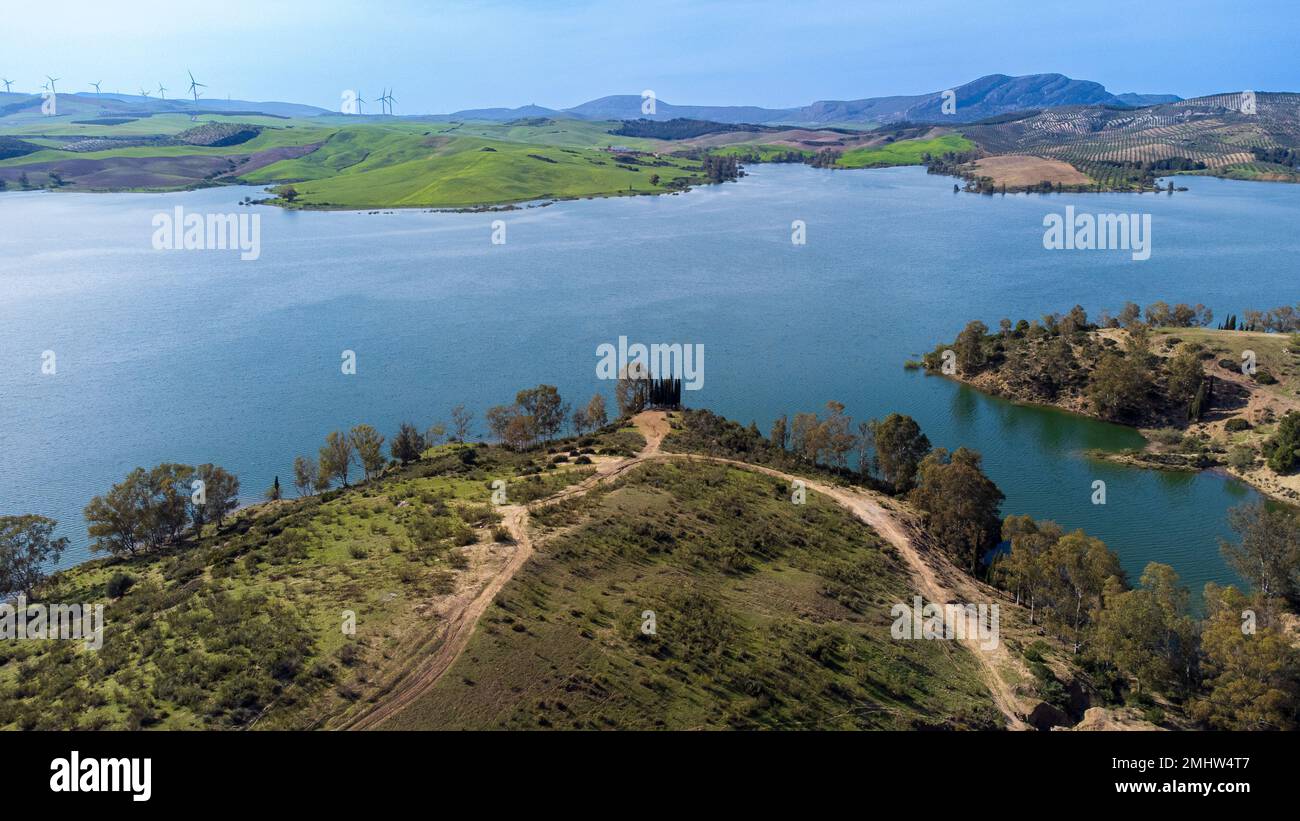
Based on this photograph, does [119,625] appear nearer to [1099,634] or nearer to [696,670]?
[696,670]

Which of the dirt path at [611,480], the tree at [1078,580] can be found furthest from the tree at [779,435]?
the tree at [1078,580]

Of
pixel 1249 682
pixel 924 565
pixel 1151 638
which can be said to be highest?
pixel 1151 638

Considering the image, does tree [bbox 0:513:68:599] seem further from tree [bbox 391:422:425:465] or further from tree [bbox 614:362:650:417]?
tree [bbox 614:362:650:417]

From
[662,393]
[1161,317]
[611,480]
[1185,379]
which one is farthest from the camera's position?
[1161,317]

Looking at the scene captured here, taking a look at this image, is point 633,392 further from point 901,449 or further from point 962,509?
point 962,509

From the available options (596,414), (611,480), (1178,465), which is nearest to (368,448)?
(596,414)
